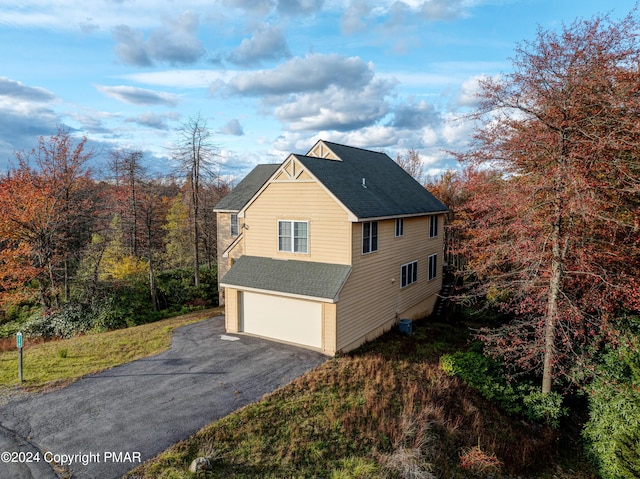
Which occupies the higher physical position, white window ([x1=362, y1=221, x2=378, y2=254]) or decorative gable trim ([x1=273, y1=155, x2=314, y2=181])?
decorative gable trim ([x1=273, y1=155, x2=314, y2=181])

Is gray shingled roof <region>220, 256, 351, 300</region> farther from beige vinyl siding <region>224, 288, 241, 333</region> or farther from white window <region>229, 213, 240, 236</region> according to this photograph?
white window <region>229, 213, 240, 236</region>

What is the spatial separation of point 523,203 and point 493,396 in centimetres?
682

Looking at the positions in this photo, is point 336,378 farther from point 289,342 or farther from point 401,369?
point 289,342

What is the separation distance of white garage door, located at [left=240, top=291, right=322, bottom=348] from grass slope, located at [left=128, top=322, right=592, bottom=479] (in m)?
1.74

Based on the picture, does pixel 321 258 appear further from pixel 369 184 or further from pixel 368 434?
pixel 368 434

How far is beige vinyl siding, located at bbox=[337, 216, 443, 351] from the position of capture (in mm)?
15047

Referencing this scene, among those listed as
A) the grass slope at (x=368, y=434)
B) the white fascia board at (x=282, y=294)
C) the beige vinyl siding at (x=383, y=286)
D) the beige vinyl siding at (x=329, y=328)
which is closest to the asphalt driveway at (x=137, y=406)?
the beige vinyl siding at (x=329, y=328)

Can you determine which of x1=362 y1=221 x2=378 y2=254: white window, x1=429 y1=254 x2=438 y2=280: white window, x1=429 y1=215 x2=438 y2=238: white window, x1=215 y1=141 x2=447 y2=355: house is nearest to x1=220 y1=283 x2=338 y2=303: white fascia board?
x1=215 y1=141 x2=447 y2=355: house

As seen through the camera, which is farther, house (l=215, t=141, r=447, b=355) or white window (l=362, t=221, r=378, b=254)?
white window (l=362, t=221, r=378, b=254)

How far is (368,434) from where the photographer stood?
9742 mm

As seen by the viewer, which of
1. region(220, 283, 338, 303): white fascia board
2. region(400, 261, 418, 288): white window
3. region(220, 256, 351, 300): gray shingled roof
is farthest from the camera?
region(400, 261, 418, 288): white window

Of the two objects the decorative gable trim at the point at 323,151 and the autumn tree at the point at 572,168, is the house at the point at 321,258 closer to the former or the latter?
the decorative gable trim at the point at 323,151

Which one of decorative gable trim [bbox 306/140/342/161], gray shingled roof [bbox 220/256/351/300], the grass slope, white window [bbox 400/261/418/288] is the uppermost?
decorative gable trim [bbox 306/140/342/161]

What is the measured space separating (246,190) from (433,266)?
12968 millimetres
